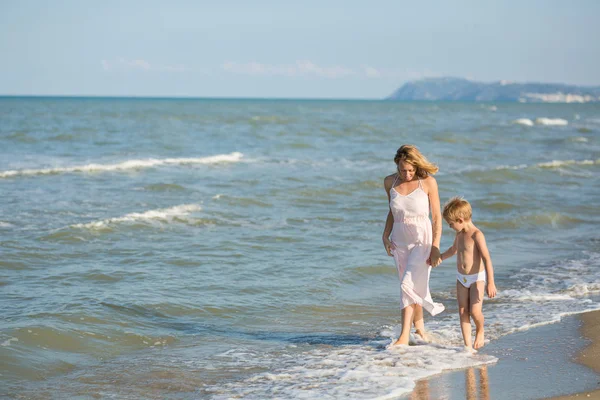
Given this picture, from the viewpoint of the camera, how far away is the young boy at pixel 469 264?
19.5 feet

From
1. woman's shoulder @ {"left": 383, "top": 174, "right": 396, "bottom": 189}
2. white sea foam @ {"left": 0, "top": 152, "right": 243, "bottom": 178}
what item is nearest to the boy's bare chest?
woman's shoulder @ {"left": 383, "top": 174, "right": 396, "bottom": 189}

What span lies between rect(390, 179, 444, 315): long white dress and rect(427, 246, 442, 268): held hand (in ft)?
0.11

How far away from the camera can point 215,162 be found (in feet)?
79.8

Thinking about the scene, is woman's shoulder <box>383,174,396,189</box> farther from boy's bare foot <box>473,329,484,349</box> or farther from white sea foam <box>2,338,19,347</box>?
white sea foam <box>2,338,19,347</box>

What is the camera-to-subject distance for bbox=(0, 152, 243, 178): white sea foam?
65.7 ft

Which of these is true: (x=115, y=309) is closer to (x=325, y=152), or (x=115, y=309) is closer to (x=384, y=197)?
(x=384, y=197)

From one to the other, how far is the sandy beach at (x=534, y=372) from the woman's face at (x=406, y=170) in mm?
1634

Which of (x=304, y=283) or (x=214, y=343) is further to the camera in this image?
(x=304, y=283)

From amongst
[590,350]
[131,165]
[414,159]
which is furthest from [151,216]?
[131,165]

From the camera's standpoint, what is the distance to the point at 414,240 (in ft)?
20.6

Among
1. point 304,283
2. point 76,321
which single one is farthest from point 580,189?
point 76,321

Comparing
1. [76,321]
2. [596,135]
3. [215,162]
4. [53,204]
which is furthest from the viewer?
[596,135]

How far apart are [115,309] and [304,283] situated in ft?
8.13

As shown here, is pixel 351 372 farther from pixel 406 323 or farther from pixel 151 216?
pixel 151 216
